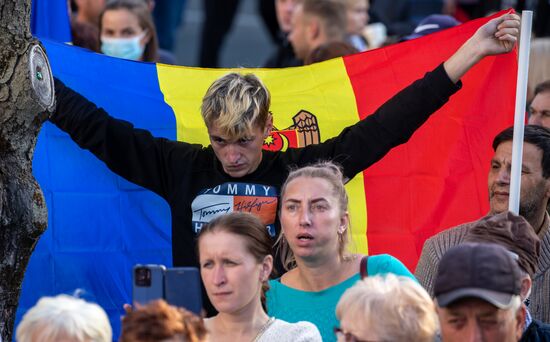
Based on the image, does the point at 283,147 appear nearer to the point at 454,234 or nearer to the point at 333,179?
the point at 454,234

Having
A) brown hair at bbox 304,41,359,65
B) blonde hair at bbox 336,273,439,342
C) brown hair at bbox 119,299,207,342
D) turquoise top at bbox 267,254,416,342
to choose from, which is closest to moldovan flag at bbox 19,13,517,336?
brown hair at bbox 304,41,359,65

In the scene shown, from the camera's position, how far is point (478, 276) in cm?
379

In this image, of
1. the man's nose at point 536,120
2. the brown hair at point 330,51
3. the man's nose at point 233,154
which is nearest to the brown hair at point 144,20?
the brown hair at point 330,51

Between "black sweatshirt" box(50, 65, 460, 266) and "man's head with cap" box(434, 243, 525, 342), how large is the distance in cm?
147

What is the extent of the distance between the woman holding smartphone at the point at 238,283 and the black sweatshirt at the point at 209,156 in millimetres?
683

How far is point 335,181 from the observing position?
16.0 ft

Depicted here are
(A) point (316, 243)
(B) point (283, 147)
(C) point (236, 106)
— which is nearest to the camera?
(A) point (316, 243)

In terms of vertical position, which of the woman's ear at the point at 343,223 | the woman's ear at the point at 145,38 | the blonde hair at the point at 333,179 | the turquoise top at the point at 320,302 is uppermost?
the woman's ear at the point at 145,38

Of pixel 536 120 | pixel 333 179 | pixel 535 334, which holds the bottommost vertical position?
pixel 535 334

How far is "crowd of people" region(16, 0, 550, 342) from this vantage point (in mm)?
3818

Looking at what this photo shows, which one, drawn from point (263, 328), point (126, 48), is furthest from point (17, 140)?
point (126, 48)

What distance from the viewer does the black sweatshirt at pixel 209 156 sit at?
5.27 meters

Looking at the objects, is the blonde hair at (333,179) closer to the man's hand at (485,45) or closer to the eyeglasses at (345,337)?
the man's hand at (485,45)

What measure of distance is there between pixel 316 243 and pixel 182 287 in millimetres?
889
